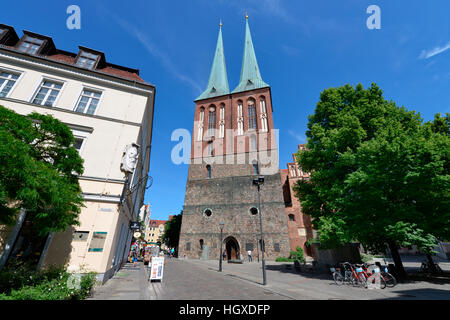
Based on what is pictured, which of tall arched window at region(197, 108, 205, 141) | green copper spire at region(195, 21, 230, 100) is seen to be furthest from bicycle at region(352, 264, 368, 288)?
green copper spire at region(195, 21, 230, 100)

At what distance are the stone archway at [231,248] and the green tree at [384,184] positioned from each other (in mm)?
15890

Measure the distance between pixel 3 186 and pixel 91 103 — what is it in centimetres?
876

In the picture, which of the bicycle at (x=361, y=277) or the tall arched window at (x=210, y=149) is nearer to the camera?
the bicycle at (x=361, y=277)

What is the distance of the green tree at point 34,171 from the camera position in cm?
454

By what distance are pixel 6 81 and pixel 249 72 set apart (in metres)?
36.8

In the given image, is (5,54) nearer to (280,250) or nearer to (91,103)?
(91,103)

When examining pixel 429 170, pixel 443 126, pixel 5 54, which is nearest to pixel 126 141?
pixel 5 54

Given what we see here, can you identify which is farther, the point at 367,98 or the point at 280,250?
the point at 280,250

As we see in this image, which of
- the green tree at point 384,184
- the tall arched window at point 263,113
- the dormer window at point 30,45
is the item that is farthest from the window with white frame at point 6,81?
the tall arched window at point 263,113

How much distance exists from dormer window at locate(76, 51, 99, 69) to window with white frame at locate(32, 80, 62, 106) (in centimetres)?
210

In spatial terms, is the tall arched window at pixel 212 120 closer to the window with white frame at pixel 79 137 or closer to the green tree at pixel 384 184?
the green tree at pixel 384 184

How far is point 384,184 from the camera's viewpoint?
1039 cm

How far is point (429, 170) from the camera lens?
9.38 meters

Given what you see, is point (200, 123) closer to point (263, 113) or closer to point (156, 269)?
point (263, 113)
